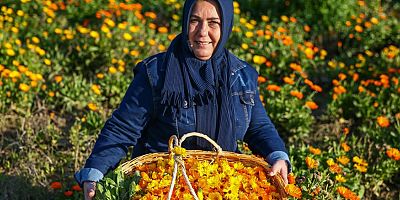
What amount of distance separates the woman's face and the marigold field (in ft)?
2.29

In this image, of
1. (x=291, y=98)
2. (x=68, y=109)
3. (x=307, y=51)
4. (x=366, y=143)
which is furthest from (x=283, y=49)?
(x=68, y=109)

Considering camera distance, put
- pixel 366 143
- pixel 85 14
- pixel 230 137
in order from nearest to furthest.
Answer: pixel 230 137 → pixel 366 143 → pixel 85 14

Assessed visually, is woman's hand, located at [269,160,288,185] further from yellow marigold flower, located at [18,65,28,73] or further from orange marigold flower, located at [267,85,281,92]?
yellow marigold flower, located at [18,65,28,73]

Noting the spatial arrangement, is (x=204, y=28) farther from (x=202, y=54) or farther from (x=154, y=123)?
(x=154, y=123)

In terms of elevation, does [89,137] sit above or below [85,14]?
below

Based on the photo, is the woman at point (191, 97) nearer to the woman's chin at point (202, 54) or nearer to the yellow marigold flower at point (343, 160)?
Result: the woman's chin at point (202, 54)

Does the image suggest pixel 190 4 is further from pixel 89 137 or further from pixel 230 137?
pixel 89 137

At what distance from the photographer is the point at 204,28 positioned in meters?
2.64

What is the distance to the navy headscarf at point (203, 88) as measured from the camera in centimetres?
270

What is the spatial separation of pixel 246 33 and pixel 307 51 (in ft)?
1.89

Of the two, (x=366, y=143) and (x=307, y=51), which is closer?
(x=366, y=143)

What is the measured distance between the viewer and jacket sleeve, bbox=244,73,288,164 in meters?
2.83

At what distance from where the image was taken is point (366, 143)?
421cm

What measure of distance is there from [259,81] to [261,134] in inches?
68.6
